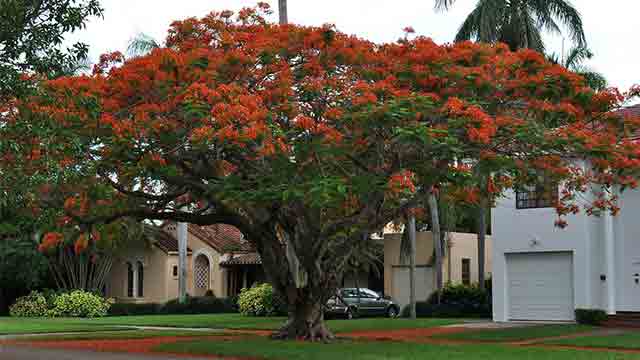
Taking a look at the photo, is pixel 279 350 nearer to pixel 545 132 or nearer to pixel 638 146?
pixel 545 132

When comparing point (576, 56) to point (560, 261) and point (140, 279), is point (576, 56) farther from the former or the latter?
point (140, 279)

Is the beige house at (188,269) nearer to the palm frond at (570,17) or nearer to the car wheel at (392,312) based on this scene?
the car wheel at (392,312)

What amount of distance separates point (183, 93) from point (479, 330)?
13020mm

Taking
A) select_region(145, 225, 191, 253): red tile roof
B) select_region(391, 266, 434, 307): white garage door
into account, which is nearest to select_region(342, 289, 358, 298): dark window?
select_region(391, 266, 434, 307): white garage door

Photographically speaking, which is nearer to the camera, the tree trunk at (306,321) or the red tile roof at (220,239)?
the tree trunk at (306,321)

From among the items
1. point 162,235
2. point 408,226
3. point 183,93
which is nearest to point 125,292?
point 162,235

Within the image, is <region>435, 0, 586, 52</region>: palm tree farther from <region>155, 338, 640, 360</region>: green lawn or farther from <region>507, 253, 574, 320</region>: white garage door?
<region>155, 338, 640, 360</region>: green lawn

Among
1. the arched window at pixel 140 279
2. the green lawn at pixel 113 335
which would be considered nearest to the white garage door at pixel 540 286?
the green lawn at pixel 113 335

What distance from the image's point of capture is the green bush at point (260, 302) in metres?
39.2

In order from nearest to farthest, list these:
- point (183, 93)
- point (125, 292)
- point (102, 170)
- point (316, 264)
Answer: point (183, 93) → point (102, 170) → point (316, 264) → point (125, 292)

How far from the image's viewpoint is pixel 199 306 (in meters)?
46.9

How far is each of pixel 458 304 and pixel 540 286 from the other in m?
7.41

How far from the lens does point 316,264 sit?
23078 mm

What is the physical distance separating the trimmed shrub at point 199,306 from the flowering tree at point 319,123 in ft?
80.4
